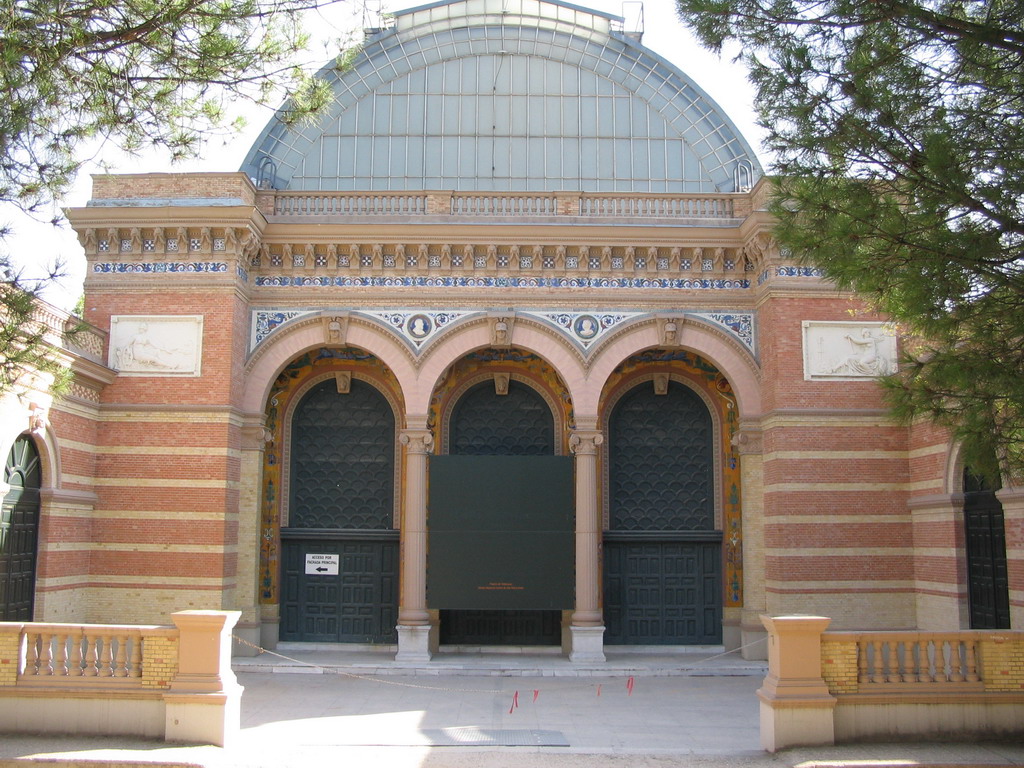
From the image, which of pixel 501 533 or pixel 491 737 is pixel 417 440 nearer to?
pixel 501 533

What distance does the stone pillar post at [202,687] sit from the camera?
473 inches

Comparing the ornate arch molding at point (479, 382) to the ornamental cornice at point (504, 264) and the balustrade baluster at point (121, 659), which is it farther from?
the balustrade baluster at point (121, 659)

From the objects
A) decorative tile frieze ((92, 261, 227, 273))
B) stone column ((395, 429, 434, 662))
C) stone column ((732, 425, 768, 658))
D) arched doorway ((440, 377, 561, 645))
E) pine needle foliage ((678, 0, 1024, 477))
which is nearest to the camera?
pine needle foliage ((678, 0, 1024, 477))

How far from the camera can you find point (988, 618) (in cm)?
1733

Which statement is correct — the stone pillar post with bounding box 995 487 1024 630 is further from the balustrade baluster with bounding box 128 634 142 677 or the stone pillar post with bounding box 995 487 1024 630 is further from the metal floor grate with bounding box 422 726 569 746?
the balustrade baluster with bounding box 128 634 142 677

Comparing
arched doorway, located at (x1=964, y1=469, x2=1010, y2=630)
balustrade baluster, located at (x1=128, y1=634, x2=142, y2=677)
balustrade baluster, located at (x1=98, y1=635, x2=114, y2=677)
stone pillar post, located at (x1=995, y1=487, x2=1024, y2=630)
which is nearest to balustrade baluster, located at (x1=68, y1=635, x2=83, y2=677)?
balustrade baluster, located at (x1=98, y1=635, x2=114, y2=677)

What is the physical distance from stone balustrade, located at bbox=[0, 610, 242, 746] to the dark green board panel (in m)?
8.10

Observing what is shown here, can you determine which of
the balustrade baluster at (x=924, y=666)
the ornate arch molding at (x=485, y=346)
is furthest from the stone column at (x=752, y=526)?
the balustrade baluster at (x=924, y=666)

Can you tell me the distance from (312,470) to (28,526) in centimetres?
587

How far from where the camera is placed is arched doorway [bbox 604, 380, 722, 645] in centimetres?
2141

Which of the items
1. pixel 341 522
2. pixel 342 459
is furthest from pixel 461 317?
pixel 341 522

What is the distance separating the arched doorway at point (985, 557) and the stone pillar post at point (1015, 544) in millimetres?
529

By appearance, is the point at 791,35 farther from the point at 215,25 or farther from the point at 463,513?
the point at 463,513

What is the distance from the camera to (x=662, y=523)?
21.7m
